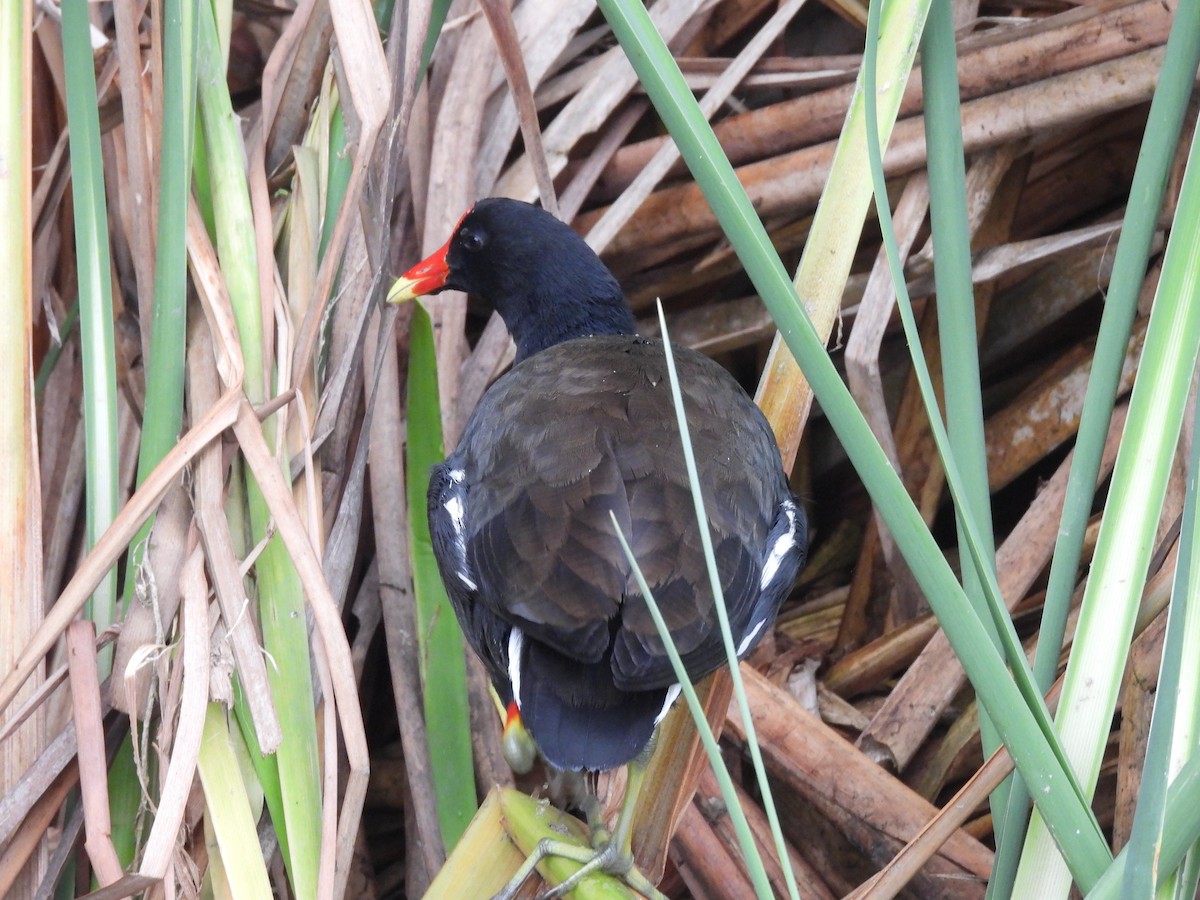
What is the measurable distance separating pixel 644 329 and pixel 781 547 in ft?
3.82

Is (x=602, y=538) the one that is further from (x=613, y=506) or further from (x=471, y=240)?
(x=471, y=240)

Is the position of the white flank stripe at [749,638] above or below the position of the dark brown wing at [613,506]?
below

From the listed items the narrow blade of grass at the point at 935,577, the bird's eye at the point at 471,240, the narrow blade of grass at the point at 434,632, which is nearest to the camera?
the narrow blade of grass at the point at 935,577

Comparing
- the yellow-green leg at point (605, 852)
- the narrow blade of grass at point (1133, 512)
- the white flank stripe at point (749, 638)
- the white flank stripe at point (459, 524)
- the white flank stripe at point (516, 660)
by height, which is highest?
the narrow blade of grass at point (1133, 512)

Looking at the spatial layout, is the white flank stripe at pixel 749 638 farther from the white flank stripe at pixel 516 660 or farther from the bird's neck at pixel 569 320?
the bird's neck at pixel 569 320

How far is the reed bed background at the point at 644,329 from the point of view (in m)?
1.07

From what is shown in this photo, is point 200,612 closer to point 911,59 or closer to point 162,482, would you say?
point 162,482

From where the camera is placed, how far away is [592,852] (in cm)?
143

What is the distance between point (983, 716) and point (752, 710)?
2.22 feet

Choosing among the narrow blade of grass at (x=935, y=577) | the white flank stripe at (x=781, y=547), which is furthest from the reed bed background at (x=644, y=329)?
the white flank stripe at (x=781, y=547)

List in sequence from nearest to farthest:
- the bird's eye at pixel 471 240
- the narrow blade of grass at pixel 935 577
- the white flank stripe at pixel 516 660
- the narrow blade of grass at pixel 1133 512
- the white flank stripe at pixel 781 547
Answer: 1. the narrow blade of grass at pixel 935 577
2. the narrow blade of grass at pixel 1133 512
3. the white flank stripe at pixel 516 660
4. the white flank stripe at pixel 781 547
5. the bird's eye at pixel 471 240

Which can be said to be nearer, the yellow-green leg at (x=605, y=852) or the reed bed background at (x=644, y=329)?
the reed bed background at (x=644, y=329)

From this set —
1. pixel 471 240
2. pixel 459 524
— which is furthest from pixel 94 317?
pixel 471 240

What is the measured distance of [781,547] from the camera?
1591 mm
